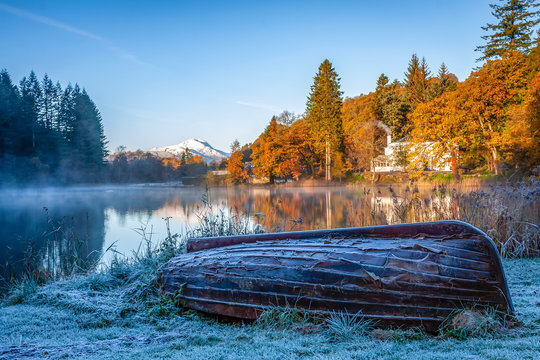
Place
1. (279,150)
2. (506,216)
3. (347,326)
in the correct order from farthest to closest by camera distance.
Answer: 1. (279,150)
2. (506,216)
3. (347,326)

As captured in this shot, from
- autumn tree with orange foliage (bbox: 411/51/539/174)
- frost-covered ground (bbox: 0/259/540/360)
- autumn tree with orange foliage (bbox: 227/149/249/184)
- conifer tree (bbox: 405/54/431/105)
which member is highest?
conifer tree (bbox: 405/54/431/105)

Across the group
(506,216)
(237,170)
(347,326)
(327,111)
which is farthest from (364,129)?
(347,326)

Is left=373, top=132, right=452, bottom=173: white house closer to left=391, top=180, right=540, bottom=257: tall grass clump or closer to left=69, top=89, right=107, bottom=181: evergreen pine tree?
left=391, top=180, right=540, bottom=257: tall grass clump

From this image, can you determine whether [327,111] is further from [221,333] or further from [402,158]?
[221,333]

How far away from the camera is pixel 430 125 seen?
82.1ft

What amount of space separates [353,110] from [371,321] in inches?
2045

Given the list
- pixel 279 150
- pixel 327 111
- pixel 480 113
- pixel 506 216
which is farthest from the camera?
pixel 279 150

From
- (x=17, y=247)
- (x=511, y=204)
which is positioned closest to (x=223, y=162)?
(x=17, y=247)

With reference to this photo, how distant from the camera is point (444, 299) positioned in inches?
74.8

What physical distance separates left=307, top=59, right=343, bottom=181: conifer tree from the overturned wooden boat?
30.9 metres

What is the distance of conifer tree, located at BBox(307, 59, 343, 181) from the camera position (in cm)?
3259

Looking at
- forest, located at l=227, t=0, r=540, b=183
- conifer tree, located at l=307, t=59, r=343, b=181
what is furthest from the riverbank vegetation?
conifer tree, located at l=307, t=59, r=343, b=181

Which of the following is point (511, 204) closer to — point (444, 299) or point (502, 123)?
point (444, 299)

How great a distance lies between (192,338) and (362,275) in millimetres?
1129
